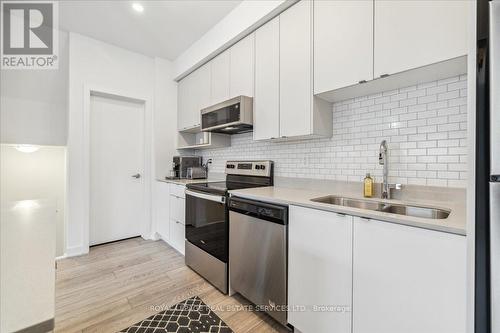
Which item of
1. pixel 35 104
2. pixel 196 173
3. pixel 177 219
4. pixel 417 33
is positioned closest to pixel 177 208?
pixel 177 219

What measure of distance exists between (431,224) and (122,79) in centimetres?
370

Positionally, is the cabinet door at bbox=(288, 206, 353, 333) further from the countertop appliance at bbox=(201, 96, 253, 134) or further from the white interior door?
the white interior door

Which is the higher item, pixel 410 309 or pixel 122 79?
pixel 122 79

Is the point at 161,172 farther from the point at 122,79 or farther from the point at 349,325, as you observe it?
the point at 349,325

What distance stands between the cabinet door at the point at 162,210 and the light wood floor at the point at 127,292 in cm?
34

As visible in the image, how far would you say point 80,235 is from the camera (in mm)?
2822

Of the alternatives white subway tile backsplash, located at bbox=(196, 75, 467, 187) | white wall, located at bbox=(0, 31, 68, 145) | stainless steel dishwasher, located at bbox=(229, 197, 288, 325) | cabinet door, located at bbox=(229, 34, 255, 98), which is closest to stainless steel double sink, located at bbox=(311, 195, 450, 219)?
white subway tile backsplash, located at bbox=(196, 75, 467, 187)

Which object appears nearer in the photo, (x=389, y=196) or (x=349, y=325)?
(x=349, y=325)

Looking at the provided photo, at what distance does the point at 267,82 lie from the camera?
2.09 metres

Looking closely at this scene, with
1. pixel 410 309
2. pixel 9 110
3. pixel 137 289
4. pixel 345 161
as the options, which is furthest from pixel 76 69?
pixel 410 309

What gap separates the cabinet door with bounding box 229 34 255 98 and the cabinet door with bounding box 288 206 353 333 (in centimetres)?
144

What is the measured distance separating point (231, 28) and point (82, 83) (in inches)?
79.7

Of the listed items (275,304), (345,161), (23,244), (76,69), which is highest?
(76,69)

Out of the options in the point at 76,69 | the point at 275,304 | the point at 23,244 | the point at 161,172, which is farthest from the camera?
the point at 161,172
